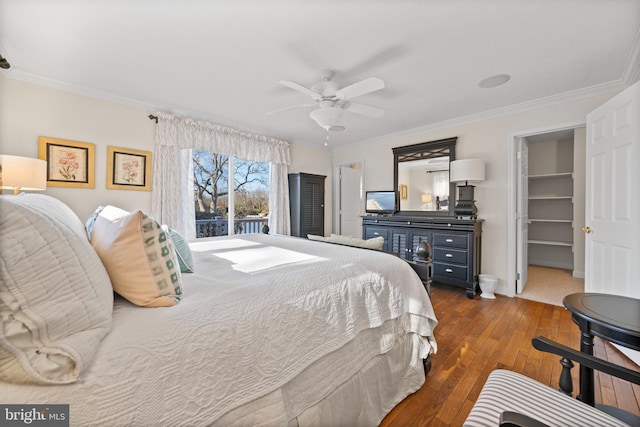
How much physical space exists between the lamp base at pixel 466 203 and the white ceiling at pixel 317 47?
1172mm

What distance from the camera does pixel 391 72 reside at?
8.15 ft

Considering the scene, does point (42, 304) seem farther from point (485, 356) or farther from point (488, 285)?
point (488, 285)

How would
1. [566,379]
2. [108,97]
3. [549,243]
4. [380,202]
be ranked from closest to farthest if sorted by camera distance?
[566,379]
[108,97]
[380,202]
[549,243]

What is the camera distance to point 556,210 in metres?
5.09

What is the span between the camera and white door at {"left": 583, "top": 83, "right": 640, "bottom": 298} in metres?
1.96

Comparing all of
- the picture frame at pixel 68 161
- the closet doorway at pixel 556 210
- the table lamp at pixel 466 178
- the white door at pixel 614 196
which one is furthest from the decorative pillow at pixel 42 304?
the closet doorway at pixel 556 210

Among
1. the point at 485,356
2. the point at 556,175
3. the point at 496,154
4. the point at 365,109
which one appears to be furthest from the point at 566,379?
the point at 556,175

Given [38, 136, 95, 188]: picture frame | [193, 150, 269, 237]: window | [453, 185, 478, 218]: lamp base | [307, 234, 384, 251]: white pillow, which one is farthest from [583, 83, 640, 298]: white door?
[38, 136, 95, 188]: picture frame

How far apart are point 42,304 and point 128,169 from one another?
319cm

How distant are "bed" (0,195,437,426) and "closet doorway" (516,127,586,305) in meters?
3.51

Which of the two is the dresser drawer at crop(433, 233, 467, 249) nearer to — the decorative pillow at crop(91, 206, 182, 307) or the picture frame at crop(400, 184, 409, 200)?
the picture frame at crop(400, 184, 409, 200)

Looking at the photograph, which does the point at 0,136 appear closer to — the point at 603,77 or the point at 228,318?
the point at 228,318

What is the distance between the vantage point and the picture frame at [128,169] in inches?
120

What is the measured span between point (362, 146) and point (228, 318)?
15.6 feet
